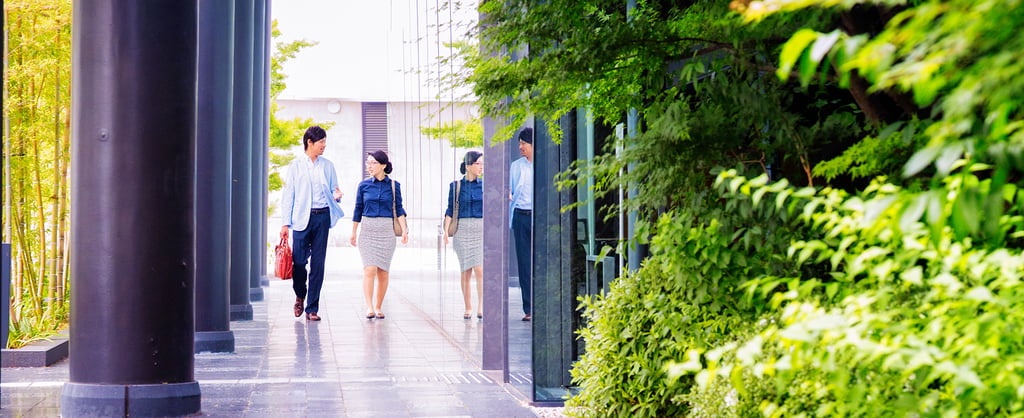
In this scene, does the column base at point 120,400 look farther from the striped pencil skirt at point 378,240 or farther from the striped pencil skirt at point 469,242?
the striped pencil skirt at point 378,240

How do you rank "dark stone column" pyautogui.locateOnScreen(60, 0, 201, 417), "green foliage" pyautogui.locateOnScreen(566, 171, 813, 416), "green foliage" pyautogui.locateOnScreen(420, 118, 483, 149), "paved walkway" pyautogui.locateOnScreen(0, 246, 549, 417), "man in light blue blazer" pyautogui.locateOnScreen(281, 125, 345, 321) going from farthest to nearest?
"man in light blue blazer" pyautogui.locateOnScreen(281, 125, 345, 321) < "green foliage" pyautogui.locateOnScreen(420, 118, 483, 149) < "paved walkway" pyautogui.locateOnScreen(0, 246, 549, 417) < "dark stone column" pyautogui.locateOnScreen(60, 0, 201, 417) < "green foliage" pyautogui.locateOnScreen(566, 171, 813, 416)

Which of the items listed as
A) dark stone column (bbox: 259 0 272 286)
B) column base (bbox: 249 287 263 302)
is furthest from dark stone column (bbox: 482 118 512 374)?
dark stone column (bbox: 259 0 272 286)

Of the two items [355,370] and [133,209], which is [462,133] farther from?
[133,209]

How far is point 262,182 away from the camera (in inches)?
723

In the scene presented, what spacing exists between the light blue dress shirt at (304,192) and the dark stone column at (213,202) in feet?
6.63

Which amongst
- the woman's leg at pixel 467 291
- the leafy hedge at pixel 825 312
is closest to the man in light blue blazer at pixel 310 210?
the woman's leg at pixel 467 291

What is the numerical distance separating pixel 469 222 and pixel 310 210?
3177 mm

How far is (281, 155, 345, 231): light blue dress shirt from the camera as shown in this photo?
37.7 ft

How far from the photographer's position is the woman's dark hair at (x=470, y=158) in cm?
855

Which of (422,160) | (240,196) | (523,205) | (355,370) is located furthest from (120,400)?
(240,196)

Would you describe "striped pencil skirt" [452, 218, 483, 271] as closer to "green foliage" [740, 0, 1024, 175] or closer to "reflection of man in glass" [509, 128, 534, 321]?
"reflection of man in glass" [509, 128, 534, 321]

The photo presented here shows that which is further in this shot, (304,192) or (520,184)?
(304,192)

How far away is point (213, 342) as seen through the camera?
8.86m

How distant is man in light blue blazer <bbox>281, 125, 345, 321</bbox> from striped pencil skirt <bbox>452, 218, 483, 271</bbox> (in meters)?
2.56
